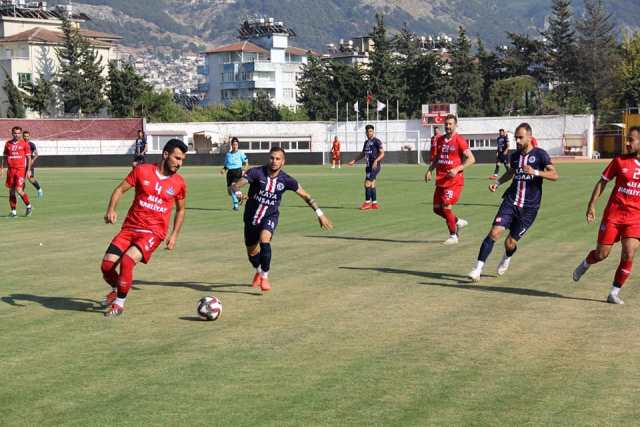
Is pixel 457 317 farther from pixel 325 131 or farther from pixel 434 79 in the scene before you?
pixel 434 79

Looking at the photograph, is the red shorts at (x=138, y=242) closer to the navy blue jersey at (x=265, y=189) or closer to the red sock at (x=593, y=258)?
the navy blue jersey at (x=265, y=189)

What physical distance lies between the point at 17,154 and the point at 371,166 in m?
9.51

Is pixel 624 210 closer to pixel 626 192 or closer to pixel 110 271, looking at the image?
pixel 626 192

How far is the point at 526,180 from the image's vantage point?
44.5 feet

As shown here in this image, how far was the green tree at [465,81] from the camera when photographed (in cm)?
11150

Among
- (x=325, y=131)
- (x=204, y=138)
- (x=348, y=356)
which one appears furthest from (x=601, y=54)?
(x=348, y=356)

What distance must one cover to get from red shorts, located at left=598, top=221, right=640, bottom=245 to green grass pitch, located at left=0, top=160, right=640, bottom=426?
2.65ft

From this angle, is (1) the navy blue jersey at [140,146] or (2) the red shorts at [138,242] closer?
(2) the red shorts at [138,242]

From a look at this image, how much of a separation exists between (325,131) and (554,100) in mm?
44126

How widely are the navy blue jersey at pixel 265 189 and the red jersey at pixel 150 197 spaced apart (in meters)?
1.80

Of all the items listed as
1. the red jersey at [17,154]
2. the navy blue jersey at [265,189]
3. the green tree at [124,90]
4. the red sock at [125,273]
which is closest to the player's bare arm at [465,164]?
the navy blue jersey at [265,189]

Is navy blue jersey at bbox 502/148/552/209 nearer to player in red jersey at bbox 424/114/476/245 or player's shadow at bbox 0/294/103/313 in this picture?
player in red jersey at bbox 424/114/476/245

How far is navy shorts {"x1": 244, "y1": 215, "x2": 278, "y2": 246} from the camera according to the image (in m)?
12.8

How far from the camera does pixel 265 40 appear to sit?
199375mm
